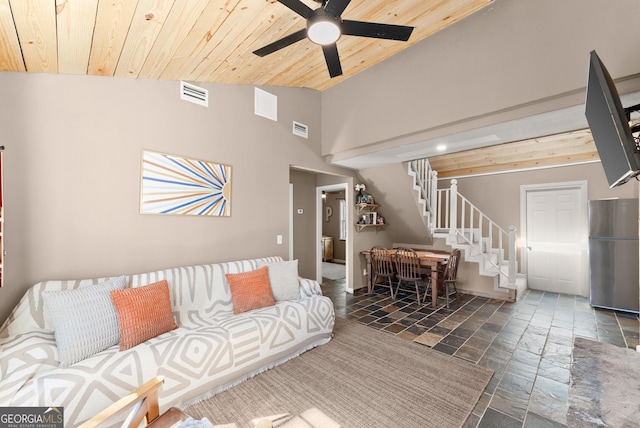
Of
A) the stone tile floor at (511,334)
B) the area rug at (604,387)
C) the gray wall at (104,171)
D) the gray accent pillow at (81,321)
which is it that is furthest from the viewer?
the gray wall at (104,171)

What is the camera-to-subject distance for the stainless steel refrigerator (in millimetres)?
3756

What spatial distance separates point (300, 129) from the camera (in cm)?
398

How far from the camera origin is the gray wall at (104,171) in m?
2.07

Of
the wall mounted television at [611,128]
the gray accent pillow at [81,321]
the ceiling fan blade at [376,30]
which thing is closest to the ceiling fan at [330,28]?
the ceiling fan blade at [376,30]

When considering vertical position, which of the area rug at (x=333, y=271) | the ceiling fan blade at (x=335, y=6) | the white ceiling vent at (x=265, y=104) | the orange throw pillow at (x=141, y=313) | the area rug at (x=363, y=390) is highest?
the white ceiling vent at (x=265, y=104)

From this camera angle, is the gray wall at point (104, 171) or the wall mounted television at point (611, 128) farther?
the gray wall at point (104, 171)

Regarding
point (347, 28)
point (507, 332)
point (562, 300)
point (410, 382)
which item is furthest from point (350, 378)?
point (562, 300)

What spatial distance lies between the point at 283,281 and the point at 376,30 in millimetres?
2465

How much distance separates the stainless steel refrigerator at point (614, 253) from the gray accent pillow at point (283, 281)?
4600mm

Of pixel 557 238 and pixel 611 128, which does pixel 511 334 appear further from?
pixel 557 238

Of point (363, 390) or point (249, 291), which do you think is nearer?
point (363, 390)

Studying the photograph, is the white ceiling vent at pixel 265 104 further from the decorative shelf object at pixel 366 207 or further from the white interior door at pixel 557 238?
the white interior door at pixel 557 238

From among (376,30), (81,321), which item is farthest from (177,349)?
(376,30)

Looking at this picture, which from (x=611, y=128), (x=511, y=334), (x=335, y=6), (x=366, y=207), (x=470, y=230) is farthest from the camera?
(x=366, y=207)
